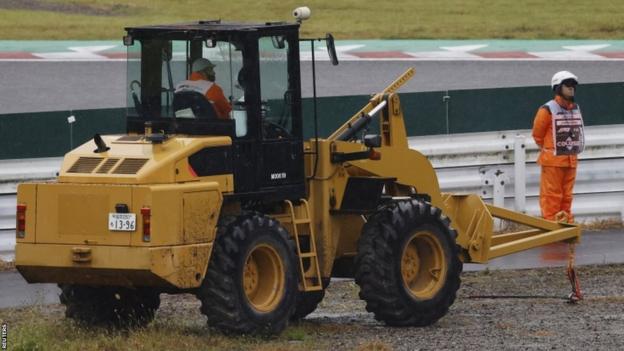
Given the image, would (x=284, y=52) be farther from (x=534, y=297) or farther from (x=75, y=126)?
(x=75, y=126)

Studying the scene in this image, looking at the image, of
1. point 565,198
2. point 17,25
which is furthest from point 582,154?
point 17,25

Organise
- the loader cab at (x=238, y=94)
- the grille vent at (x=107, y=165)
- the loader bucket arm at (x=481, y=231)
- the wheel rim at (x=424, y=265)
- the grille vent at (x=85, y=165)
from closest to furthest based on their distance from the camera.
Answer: the grille vent at (x=107, y=165)
the grille vent at (x=85, y=165)
the loader cab at (x=238, y=94)
the wheel rim at (x=424, y=265)
the loader bucket arm at (x=481, y=231)

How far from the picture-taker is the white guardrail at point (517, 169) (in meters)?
17.8

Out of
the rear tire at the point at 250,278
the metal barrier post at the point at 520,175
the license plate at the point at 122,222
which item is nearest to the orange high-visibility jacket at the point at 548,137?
the metal barrier post at the point at 520,175

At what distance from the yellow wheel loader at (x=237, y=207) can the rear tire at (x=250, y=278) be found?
0.01m

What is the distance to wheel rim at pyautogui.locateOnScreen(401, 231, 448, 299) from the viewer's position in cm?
1207

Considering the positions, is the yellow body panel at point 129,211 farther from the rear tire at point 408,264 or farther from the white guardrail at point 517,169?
the white guardrail at point 517,169

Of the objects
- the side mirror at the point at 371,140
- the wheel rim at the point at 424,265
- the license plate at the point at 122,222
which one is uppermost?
the side mirror at the point at 371,140

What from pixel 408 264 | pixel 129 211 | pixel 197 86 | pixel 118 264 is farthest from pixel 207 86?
pixel 408 264

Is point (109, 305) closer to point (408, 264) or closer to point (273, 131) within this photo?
point (273, 131)

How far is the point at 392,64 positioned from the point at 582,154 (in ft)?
32.6

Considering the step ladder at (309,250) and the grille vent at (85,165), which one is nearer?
the grille vent at (85,165)

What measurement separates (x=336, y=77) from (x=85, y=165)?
16304mm

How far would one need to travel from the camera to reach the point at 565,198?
1667 cm
